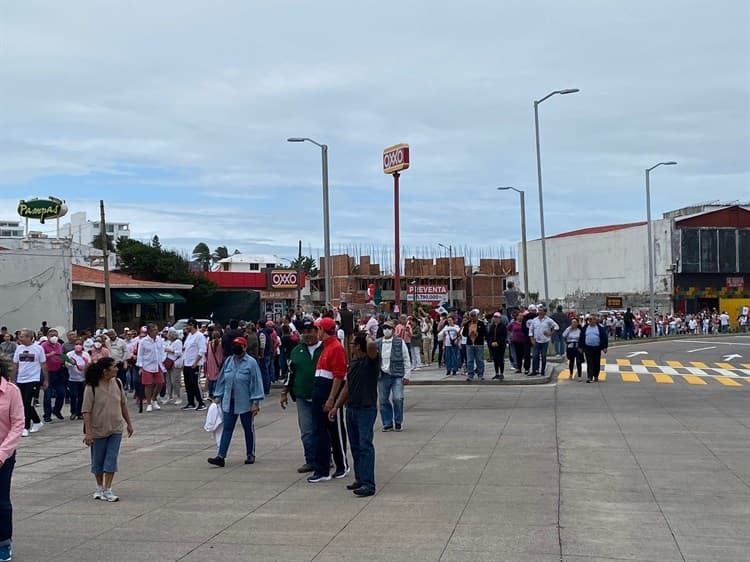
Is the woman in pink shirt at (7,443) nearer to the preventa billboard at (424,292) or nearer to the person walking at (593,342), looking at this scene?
the person walking at (593,342)

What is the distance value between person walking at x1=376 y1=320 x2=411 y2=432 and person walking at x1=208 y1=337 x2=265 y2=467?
3.62m

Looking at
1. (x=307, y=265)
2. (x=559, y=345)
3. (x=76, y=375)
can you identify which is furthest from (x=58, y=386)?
(x=307, y=265)

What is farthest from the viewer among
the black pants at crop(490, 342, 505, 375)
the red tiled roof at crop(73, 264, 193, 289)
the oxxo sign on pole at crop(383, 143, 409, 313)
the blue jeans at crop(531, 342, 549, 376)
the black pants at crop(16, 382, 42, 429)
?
the red tiled roof at crop(73, 264, 193, 289)

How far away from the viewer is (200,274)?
70.8 meters

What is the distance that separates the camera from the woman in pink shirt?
735cm

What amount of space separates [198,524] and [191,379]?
1237 cm

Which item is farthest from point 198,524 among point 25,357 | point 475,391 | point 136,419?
point 475,391

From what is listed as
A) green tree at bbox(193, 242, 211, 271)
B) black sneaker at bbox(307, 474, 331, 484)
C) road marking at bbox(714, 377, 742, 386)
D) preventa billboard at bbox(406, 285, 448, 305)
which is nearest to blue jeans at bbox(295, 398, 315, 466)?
black sneaker at bbox(307, 474, 331, 484)

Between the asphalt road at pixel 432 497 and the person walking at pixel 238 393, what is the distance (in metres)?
0.45

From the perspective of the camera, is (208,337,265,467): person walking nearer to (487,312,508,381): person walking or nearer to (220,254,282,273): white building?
(487,312,508,381): person walking

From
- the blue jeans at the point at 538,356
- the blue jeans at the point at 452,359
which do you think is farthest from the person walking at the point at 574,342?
the blue jeans at the point at 452,359

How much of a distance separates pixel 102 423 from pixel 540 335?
53.4 feet

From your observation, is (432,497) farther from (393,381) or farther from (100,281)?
(100,281)

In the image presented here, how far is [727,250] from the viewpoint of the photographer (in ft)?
260
